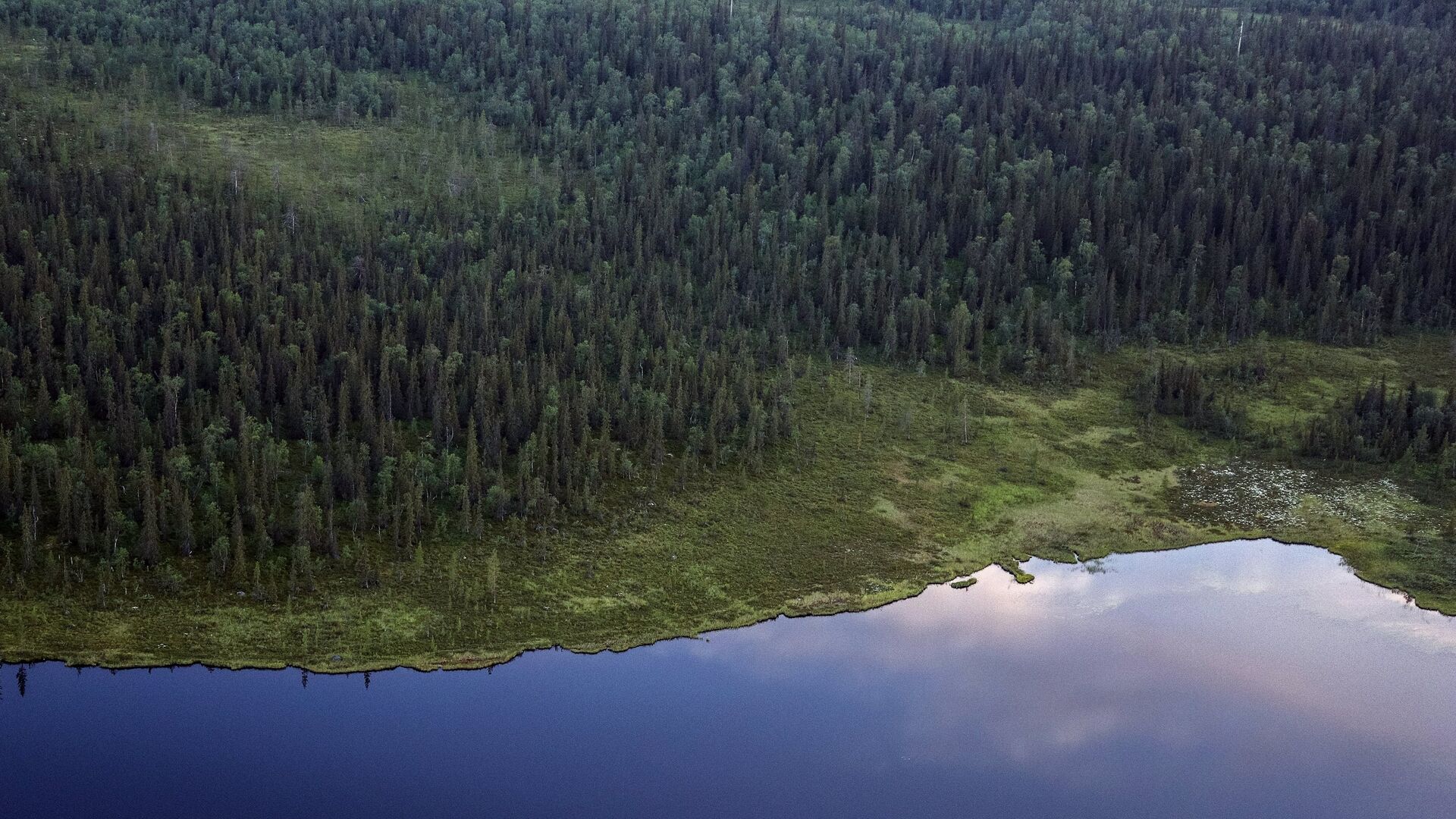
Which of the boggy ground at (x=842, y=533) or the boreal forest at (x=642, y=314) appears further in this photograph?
the boreal forest at (x=642, y=314)

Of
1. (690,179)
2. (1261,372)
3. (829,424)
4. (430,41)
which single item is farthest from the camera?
(430,41)

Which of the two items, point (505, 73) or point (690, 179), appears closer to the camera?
point (690, 179)

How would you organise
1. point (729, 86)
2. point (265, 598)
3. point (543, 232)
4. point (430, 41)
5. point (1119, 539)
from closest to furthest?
point (265, 598)
point (1119, 539)
point (543, 232)
point (729, 86)
point (430, 41)

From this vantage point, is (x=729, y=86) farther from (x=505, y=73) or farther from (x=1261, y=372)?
(x=1261, y=372)

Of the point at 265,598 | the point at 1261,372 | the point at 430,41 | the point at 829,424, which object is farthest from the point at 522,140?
the point at 265,598
